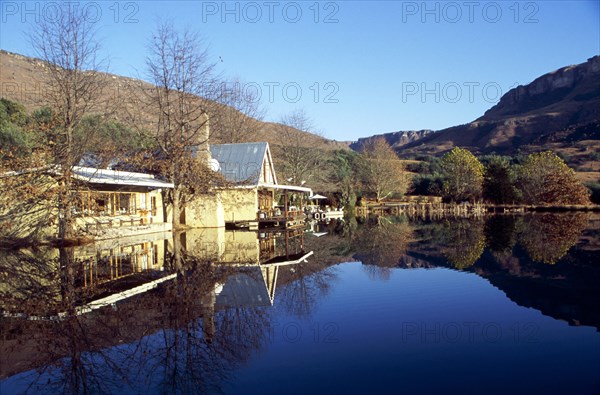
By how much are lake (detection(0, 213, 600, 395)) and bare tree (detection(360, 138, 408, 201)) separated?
38.2 meters

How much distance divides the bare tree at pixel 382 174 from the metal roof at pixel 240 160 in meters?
23.1

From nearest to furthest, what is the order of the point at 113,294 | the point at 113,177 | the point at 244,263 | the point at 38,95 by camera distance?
1. the point at 113,294
2. the point at 244,263
3. the point at 113,177
4. the point at 38,95

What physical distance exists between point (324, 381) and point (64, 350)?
3.12 meters

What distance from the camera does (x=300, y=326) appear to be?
7027mm

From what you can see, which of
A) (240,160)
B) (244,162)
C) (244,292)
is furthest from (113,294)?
(240,160)

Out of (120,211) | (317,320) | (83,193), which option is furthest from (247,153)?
(317,320)

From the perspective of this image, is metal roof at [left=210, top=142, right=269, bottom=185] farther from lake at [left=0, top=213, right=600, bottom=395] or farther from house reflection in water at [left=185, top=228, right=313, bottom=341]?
lake at [left=0, top=213, right=600, bottom=395]

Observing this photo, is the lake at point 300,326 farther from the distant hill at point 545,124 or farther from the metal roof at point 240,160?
the distant hill at point 545,124

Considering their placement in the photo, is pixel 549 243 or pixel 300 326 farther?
pixel 549 243

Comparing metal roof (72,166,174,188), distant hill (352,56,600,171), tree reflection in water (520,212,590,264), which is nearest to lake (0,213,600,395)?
tree reflection in water (520,212,590,264)

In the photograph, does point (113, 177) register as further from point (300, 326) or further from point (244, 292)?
point (300, 326)

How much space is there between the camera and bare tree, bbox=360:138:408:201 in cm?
5200

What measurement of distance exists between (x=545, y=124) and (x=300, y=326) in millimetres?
110496

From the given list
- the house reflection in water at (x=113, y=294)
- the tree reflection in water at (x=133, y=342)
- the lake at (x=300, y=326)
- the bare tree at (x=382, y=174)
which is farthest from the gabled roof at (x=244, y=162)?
the bare tree at (x=382, y=174)
